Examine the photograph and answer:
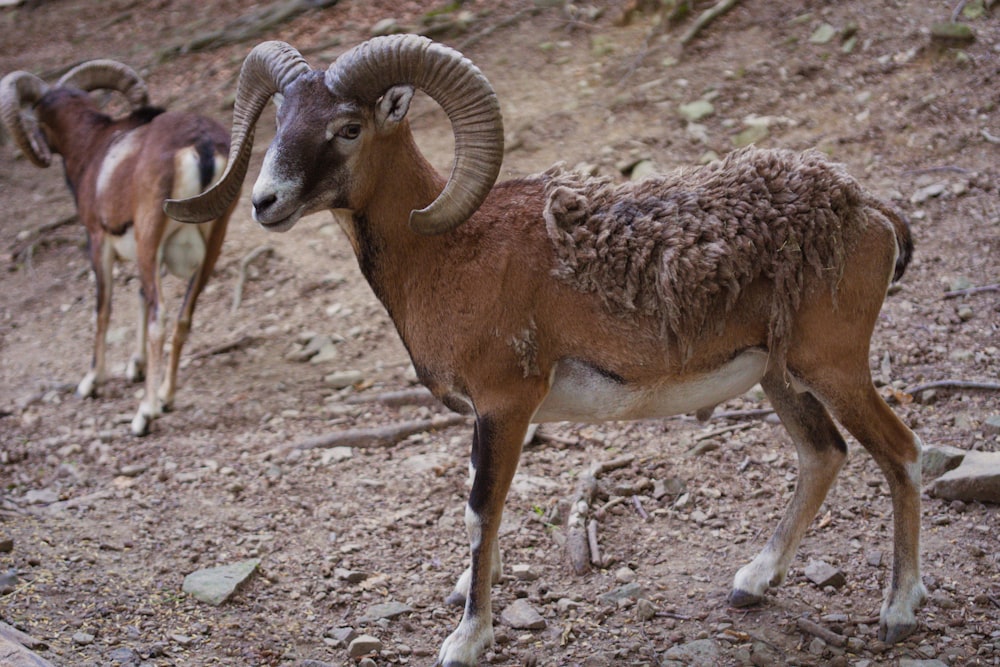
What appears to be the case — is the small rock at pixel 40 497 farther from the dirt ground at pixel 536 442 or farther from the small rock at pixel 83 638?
the small rock at pixel 83 638

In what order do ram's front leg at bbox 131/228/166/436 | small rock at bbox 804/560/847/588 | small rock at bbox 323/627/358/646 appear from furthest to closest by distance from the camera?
ram's front leg at bbox 131/228/166/436 < small rock at bbox 804/560/847/588 < small rock at bbox 323/627/358/646

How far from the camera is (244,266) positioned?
10969mm

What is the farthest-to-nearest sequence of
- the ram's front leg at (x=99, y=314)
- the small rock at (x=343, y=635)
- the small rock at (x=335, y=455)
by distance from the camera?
the ram's front leg at (x=99, y=314) → the small rock at (x=335, y=455) → the small rock at (x=343, y=635)

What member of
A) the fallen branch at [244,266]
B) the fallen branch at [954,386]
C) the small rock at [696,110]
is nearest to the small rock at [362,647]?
the fallen branch at [954,386]

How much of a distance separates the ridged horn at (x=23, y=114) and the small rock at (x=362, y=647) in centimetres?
717

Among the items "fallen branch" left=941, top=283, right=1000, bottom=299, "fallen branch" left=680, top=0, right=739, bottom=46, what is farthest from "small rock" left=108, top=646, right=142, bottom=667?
"fallen branch" left=680, top=0, right=739, bottom=46

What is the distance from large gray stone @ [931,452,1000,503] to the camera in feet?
19.0

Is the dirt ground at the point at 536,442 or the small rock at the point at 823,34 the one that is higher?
the small rock at the point at 823,34

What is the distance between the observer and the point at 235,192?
5766 mm

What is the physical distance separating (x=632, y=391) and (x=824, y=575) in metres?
1.58

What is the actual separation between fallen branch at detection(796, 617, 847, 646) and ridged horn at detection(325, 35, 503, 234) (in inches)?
107

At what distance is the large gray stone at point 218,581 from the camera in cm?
580

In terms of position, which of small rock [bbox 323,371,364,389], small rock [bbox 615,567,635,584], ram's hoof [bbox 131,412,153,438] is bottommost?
small rock [bbox 323,371,364,389]

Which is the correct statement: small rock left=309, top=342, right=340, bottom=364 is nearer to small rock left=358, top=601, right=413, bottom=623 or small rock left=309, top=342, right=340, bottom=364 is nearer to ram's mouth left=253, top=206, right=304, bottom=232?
small rock left=358, top=601, right=413, bottom=623
